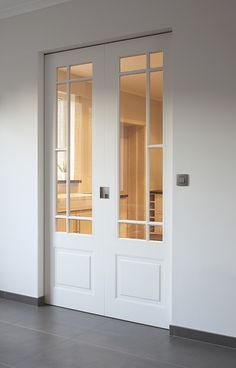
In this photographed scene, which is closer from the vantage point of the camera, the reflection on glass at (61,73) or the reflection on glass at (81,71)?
the reflection on glass at (81,71)

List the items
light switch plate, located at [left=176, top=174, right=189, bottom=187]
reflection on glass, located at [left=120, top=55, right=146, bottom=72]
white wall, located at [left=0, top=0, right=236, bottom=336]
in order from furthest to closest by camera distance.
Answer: reflection on glass, located at [left=120, top=55, right=146, bottom=72] → light switch plate, located at [left=176, top=174, right=189, bottom=187] → white wall, located at [left=0, top=0, right=236, bottom=336]

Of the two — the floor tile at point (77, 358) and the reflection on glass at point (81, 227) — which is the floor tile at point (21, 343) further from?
the reflection on glass at point (81, 227)

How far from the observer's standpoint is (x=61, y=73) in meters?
4.40

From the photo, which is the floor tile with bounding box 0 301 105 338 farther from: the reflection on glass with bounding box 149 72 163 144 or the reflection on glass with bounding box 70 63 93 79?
the reflection on glass with bounding box 70 63 93 79

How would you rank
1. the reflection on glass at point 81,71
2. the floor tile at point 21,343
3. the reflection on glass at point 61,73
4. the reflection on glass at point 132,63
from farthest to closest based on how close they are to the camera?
the reflection on glass at point 61,73 < the reflection on glass at point 81,71 < the reflection on glass at point 132,63 < the floor tile at point 21,343

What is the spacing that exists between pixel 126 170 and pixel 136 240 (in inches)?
23.5

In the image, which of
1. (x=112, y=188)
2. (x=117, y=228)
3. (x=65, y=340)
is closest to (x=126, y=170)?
(x=112, y=188)

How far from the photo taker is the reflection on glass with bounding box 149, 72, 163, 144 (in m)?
3.81

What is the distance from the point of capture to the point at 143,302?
12.8 feet

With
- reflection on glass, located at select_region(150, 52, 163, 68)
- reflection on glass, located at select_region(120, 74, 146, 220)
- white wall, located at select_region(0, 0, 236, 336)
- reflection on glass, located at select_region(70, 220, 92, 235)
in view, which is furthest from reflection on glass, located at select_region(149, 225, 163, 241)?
reflection on glass, located at select_region(150, 52, 163, 68)

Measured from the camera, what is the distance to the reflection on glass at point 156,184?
383 centimetres

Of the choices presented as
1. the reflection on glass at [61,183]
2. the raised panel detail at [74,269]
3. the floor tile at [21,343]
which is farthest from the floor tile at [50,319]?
the reflection on glass at [61,183]

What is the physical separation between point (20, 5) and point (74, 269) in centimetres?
252

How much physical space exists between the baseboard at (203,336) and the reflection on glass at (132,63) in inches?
83.5
